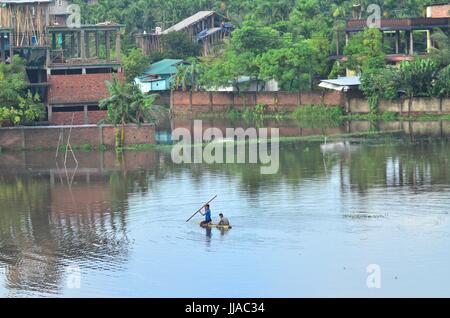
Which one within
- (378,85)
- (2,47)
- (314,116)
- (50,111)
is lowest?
(314,116)

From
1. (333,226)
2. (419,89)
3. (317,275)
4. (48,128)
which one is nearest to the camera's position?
(317,275)

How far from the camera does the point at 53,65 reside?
2457 inches

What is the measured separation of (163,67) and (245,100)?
11.2 meters

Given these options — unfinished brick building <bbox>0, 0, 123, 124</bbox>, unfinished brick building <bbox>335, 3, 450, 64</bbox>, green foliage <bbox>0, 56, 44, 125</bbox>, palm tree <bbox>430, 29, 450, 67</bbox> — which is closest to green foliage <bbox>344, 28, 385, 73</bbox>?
unfinished brick building <bbox>335, 3, 450, 64</bbox>

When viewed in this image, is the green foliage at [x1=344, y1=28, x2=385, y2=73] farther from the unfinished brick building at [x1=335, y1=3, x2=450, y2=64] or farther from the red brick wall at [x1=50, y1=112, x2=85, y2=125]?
the red brick wall at [x1=50, y1=112, x2=85, y2=125]

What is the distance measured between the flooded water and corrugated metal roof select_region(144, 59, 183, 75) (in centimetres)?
3462

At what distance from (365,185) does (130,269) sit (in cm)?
1457

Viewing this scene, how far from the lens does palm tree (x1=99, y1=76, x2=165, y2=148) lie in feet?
176

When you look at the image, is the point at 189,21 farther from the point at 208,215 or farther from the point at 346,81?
the point at 208,215

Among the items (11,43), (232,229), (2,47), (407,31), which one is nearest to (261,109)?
(407,31)
